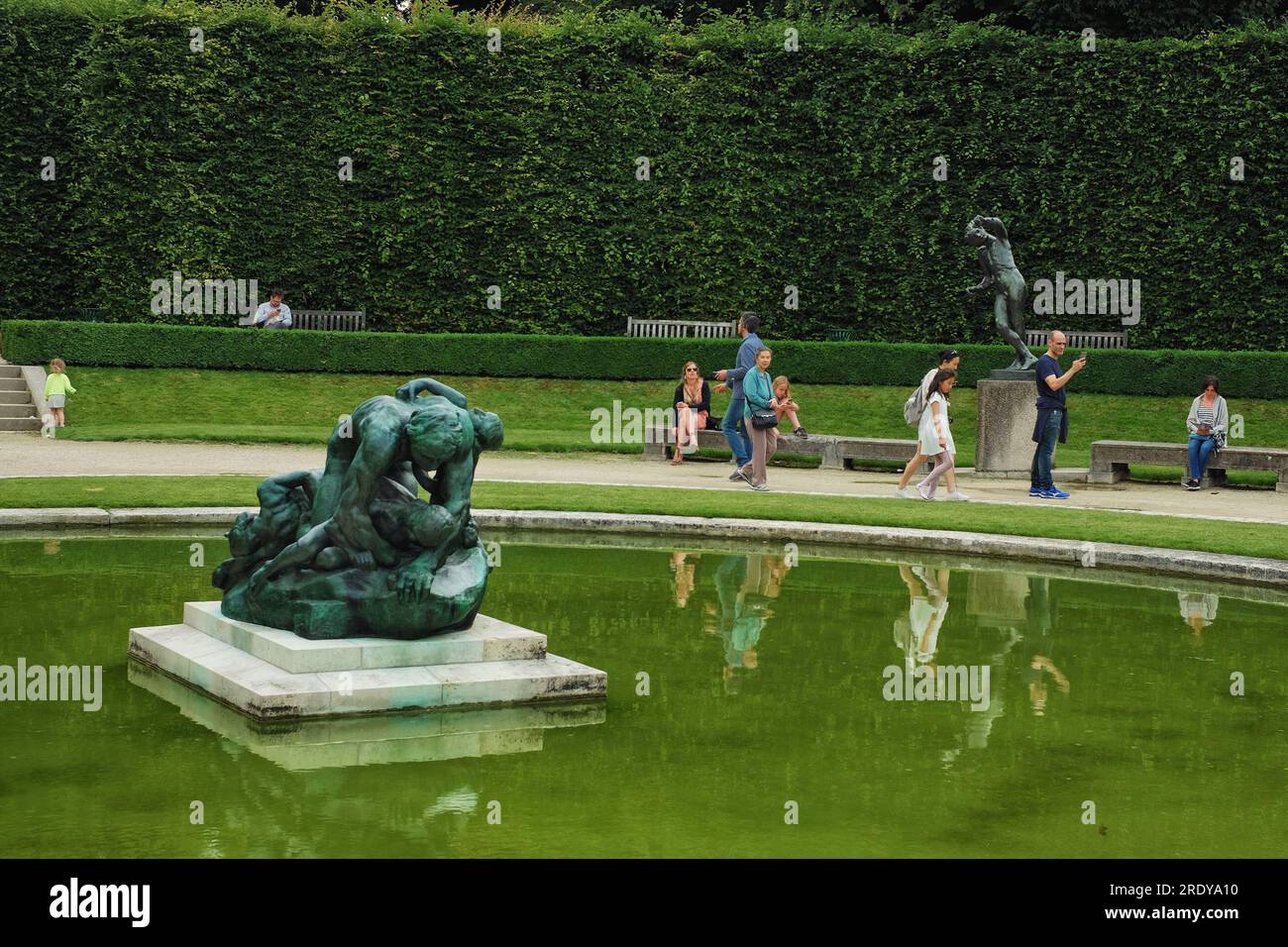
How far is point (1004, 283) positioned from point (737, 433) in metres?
4.09

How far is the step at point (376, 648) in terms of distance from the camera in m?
7.37

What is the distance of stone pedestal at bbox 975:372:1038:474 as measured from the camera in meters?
19.6

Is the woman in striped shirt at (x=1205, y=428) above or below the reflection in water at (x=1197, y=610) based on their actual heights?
above

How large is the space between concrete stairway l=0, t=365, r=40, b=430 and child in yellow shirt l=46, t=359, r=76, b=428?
15.4 inches

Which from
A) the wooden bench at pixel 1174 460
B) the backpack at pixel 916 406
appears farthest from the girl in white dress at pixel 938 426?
the wooden bench at pixel 1174 460

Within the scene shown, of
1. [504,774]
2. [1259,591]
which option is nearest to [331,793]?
[504,774]

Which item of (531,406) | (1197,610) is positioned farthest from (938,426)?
(531,406)

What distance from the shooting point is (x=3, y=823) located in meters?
5.47

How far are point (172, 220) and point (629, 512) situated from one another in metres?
15.9

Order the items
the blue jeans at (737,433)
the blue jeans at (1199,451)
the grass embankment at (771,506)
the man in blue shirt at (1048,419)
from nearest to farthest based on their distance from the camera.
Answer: the grass embankment at (771,506)
the man in blue shirt at (1048,419)
the blue jeans at (737,433)
the blue jeans at (1199,451)

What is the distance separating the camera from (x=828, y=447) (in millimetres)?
20594

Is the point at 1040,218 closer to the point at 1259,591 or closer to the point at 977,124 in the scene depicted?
the point at 977,124

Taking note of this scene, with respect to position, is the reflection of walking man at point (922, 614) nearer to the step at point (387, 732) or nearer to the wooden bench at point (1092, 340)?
the step at point (387, 732)

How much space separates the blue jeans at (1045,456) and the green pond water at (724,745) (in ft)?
22.1
